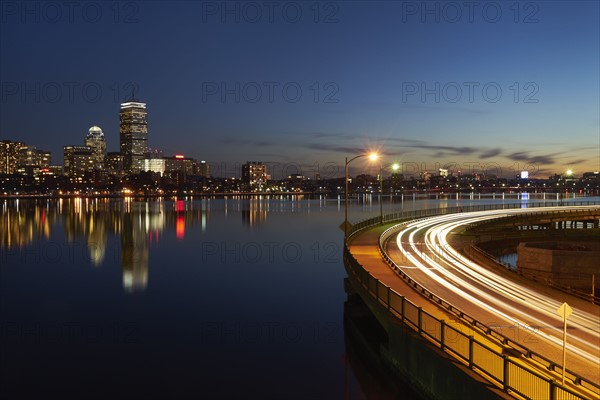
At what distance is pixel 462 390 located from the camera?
13312 millimetres

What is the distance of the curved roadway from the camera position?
605 inches

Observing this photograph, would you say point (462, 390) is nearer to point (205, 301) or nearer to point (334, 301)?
point (334, 301)

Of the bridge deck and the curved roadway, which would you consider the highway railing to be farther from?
the curved roadway

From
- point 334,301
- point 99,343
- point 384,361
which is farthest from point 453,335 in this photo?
point 334,301

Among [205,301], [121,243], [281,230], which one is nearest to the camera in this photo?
[205,301]

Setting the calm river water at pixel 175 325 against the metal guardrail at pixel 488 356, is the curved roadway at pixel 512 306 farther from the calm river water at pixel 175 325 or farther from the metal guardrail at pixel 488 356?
the calm river water at pixel 175 325

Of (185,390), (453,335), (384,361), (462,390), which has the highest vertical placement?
(453,335)

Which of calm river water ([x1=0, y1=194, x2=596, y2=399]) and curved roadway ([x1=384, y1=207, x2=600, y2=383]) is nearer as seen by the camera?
curved roadway ([x1=384, y1=207, x2=600, y2=383])

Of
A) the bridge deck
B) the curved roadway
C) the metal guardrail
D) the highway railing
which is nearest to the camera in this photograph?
the highway railing

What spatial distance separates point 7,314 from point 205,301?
13.4m

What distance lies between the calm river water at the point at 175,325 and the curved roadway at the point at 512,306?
4721mm

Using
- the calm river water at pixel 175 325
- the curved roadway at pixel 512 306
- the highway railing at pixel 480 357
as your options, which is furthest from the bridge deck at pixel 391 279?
the calm river water at pixel 175 325

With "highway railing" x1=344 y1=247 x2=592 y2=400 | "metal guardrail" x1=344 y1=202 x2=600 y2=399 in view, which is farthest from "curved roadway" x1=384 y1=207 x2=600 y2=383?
"highway railing" x1=344 y1=247 x2=592 y2=400

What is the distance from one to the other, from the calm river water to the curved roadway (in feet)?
15.5
